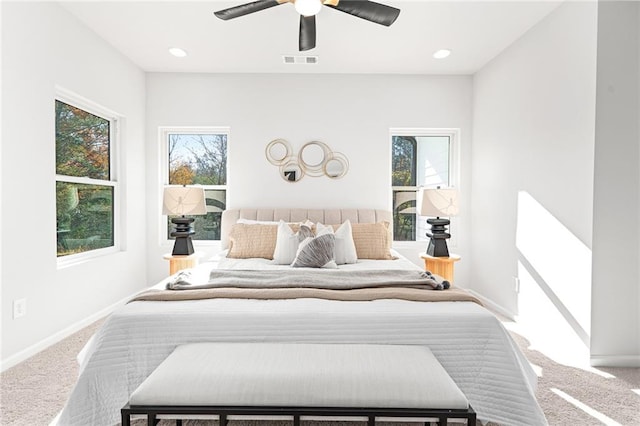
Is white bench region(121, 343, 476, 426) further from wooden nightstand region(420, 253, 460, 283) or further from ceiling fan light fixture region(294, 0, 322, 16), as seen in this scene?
wooden nightstand region(420, 253, 460, 283)

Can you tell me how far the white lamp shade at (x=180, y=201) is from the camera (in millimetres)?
3824

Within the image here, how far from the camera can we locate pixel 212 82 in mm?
4477

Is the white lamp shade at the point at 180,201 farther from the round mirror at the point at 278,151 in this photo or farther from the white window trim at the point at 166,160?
the round mirror at the point at 278,151

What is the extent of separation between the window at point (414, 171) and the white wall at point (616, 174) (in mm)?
2078

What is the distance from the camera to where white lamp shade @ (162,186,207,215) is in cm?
382

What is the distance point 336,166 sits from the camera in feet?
14.8

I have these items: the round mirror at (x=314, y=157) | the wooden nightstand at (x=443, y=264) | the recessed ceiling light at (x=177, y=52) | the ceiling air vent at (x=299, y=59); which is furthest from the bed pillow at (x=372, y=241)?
the recessed ceiling light at (x=177, y=52)

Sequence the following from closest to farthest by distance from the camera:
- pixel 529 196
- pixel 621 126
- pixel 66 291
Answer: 1. pixel 621 126
2. pixel 66 291
3. pixel 529 196

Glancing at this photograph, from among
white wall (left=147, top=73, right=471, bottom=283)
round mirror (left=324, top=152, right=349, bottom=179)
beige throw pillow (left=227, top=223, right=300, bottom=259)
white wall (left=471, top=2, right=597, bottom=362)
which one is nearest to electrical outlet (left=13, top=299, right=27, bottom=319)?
beige throw pillow (left=227, top=223, right=300, bottom=259)

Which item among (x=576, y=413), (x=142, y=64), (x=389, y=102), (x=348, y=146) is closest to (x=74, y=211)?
(x=142, y=64)

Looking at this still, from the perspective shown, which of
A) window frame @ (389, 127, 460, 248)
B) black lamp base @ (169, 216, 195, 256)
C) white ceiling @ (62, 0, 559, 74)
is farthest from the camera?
window frame @ (389, 127, 460, 248)

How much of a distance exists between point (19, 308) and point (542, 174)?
4068 mm

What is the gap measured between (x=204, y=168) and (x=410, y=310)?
3.42 m

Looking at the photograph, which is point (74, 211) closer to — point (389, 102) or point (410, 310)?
point (410, 310)
